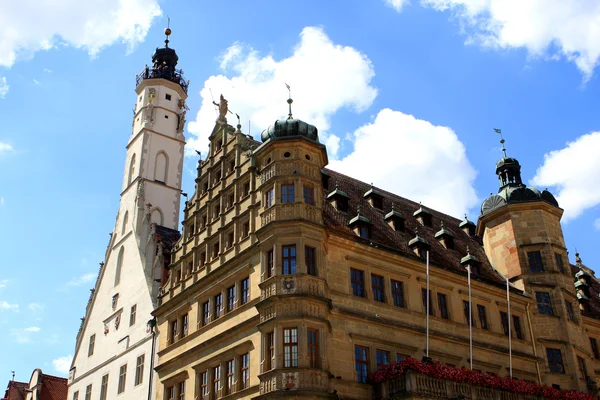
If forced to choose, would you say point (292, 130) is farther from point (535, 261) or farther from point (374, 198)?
point (535, 261)

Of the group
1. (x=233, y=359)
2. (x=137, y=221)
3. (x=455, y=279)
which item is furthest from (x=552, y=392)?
(x=137, y=221)

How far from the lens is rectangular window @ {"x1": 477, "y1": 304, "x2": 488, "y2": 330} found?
35188mm

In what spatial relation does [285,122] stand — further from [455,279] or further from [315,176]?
[455,279]

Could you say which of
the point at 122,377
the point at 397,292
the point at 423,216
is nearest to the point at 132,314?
the point at 122,377

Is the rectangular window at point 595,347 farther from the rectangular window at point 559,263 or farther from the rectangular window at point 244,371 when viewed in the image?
the rectangular window at point 244,371

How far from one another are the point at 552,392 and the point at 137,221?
26477 millimetres

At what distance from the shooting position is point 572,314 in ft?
129

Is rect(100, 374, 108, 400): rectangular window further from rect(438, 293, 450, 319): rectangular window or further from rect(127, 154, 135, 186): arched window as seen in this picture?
rect(438, 293, 450, 319): rectangular window

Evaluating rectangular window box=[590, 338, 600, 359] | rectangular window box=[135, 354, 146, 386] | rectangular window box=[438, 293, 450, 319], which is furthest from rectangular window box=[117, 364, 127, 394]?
rectangular window box=[590, 338, 600, 359]

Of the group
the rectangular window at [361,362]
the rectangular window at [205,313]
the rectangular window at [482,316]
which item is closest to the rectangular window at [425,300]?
the rectangular window at [482,316]

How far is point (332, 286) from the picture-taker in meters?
29.8

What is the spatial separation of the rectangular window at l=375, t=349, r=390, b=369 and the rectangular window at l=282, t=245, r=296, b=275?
5.33 meters

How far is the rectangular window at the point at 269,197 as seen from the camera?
99.9ft

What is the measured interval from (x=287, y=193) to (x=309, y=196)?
0.98m
